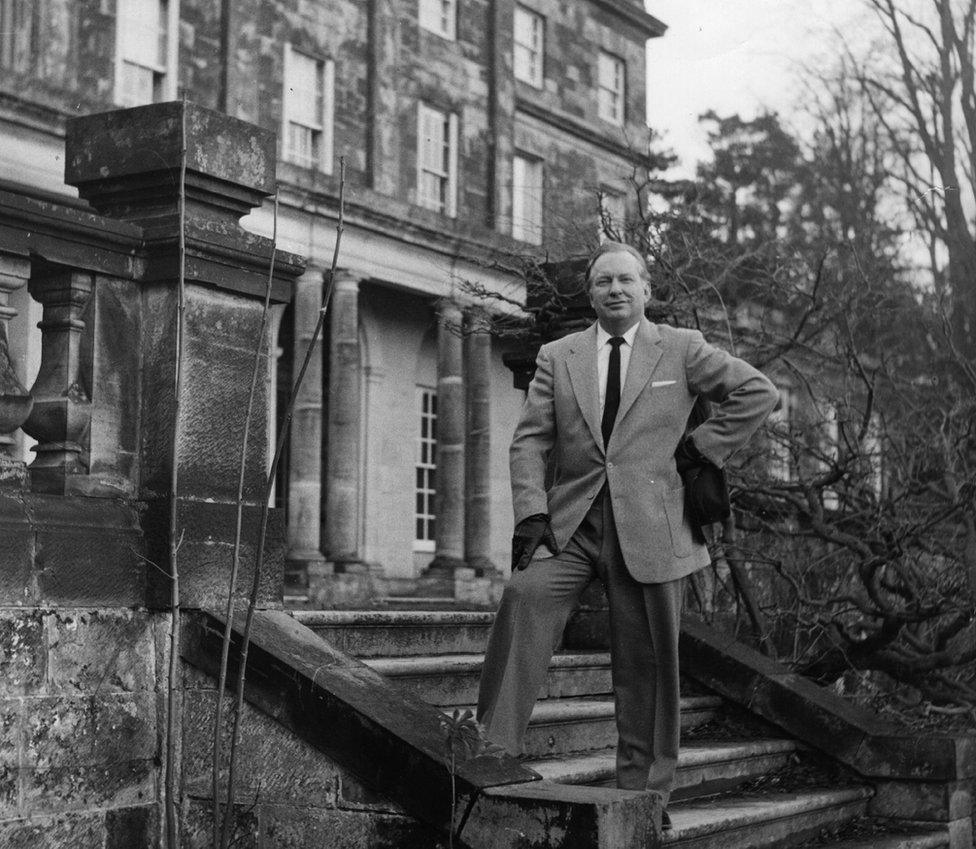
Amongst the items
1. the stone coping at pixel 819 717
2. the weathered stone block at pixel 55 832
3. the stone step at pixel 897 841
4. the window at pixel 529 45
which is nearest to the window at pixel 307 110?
the window at pixel 529 45

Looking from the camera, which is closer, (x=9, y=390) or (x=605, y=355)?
(x=9, y=390)

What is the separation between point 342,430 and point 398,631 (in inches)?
605

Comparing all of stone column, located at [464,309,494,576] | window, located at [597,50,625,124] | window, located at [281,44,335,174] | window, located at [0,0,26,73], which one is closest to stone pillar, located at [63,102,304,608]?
window, located at [0,0,26,73]

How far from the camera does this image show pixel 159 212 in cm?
570

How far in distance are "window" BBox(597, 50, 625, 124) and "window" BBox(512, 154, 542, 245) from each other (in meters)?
2.86

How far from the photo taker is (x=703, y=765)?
6.63 metres

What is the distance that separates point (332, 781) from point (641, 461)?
58.5 inches

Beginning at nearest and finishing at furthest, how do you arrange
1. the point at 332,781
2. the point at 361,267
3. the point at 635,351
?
the point at 332,781
the point at 635,351
the point at 361,267

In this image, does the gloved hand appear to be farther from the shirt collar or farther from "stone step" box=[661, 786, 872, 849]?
"stone step" box=[661, 786, 872, 849]

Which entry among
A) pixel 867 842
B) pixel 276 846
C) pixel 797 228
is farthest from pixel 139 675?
pixel 797 228

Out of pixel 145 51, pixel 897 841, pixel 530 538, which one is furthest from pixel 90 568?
pixel 145 51

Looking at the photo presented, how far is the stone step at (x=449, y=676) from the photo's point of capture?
20.3 ft

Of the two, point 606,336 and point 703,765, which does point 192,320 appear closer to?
point 606,336

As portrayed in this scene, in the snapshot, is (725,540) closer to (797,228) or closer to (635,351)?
(635,351)
